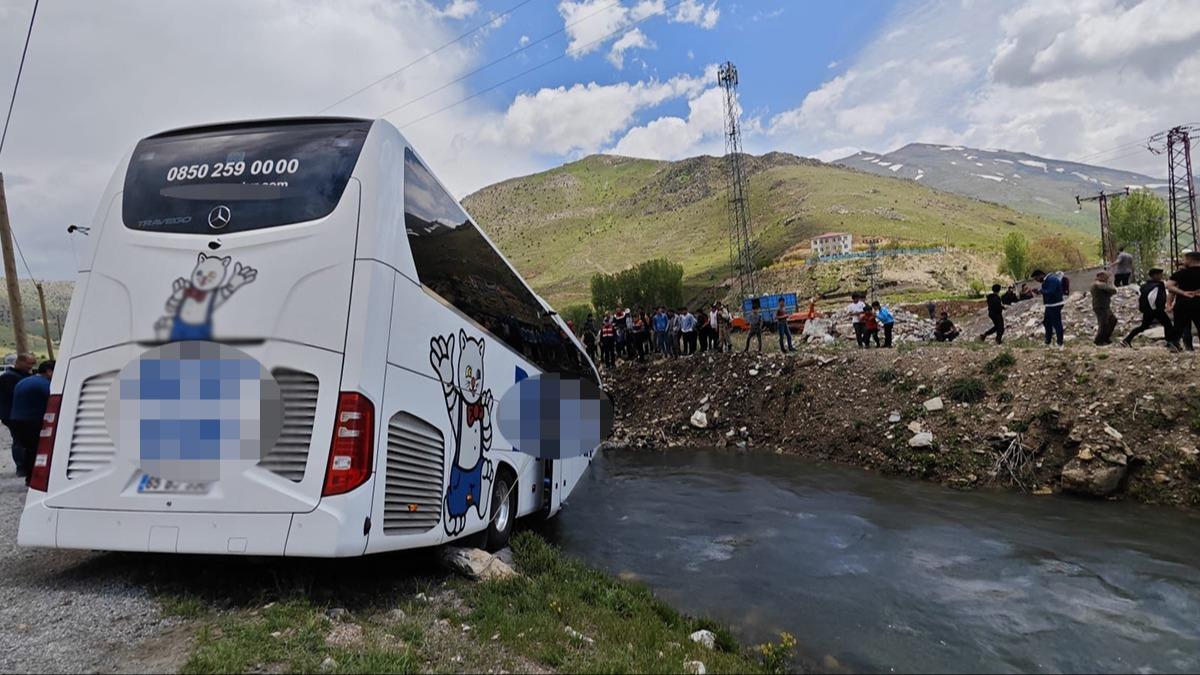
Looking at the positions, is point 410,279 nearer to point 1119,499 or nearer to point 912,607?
point 912,607

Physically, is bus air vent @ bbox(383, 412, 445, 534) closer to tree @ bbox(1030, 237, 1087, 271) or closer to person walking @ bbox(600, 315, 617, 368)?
person walking @ bbox(600, 315, 617, 368)

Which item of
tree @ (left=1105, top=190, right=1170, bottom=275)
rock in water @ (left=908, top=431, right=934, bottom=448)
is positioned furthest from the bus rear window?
tree @ (left=1105, top=190, right=1170, bottom=275)

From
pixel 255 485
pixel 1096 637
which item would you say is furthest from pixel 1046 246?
pixel 255 485

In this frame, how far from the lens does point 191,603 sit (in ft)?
14.9

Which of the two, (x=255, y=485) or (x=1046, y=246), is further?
(x=1046, y=246)

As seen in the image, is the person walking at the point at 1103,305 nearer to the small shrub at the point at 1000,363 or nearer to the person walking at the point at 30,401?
the small shrub at the point at 1000,363

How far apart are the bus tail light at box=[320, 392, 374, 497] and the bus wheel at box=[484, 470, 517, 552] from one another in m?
2.44

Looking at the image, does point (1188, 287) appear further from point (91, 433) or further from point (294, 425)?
point (91, 433)

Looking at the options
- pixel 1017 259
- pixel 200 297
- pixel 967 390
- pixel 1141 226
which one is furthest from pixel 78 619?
pixel 1141 226

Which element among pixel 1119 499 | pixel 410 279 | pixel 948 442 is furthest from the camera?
pixel 948 442

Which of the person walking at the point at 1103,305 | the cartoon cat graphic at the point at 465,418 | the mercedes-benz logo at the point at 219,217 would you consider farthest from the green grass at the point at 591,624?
the person walking at the point at 1103,305

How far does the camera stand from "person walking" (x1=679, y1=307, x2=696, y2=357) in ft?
73.0

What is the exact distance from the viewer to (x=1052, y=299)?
14.9 meters

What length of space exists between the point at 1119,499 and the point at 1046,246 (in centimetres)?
8916
